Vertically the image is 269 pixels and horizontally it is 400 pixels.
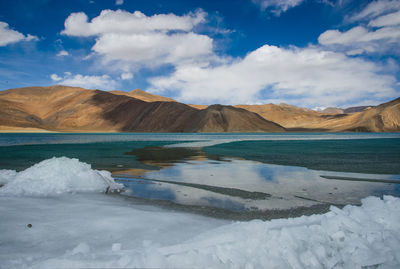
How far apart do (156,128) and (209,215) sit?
125 metres

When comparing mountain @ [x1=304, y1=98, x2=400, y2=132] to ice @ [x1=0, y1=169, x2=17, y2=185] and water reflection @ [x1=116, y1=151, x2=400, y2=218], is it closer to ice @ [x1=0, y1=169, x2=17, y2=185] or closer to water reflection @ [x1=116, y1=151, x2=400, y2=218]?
water reflection @ [x1=116, y1=151, x2=400, y2=218]

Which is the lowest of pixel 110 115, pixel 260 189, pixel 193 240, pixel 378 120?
pixel 260 189

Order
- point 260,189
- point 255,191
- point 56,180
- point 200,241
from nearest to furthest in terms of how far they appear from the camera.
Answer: point 200,241
point 56,180
point 255,191
point 260,189

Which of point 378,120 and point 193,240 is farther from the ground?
point 378,120

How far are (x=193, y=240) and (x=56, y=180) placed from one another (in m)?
5.27

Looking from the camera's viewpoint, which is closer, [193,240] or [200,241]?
[200,241]

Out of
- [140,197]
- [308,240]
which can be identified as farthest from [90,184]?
[308,240]

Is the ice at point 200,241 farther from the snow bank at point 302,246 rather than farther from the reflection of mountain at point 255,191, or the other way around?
the reflection of mountain at point 255,191

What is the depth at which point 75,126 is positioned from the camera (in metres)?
137

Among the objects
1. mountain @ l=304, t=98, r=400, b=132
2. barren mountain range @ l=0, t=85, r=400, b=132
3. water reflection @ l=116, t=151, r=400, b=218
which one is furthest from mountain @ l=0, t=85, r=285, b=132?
water reflection @ l=116, t=151, r=400, b=218

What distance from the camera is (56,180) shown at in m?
7.26

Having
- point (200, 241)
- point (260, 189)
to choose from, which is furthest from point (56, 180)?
point (260, 189)

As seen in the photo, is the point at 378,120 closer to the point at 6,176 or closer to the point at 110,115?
the point at 110,115

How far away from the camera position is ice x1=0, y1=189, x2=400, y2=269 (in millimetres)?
2916
